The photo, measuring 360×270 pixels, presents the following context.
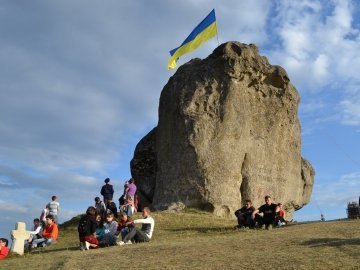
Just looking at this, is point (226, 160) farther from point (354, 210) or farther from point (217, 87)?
point (354, 210)

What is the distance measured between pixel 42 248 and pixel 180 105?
14.6 metres

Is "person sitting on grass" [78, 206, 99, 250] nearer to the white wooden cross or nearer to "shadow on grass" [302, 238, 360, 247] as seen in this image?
the white wooden cross

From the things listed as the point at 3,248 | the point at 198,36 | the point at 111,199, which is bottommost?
the point at 3,248

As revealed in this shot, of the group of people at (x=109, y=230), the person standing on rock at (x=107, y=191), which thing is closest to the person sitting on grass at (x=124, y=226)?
the group of people at (x=109, y=230)

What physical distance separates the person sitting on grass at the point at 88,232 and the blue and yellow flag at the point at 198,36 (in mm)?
17996

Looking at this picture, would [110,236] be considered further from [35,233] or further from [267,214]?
[267,214]

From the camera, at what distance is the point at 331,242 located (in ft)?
52.8

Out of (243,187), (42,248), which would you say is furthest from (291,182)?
(42,248)

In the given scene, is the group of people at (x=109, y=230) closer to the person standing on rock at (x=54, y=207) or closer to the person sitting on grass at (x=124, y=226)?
the person sitting on grass at (x=124, y=226)

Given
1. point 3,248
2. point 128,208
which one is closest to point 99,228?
point 3,248

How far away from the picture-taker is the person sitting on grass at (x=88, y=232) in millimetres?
20031

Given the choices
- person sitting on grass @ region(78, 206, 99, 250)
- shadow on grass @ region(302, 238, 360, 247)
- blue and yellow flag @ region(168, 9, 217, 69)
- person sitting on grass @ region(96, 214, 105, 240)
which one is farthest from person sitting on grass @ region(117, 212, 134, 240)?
blue and yellow flag @ region(168, 9, 217, 69)

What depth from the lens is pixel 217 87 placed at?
34000 mm

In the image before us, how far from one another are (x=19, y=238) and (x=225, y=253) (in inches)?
401
